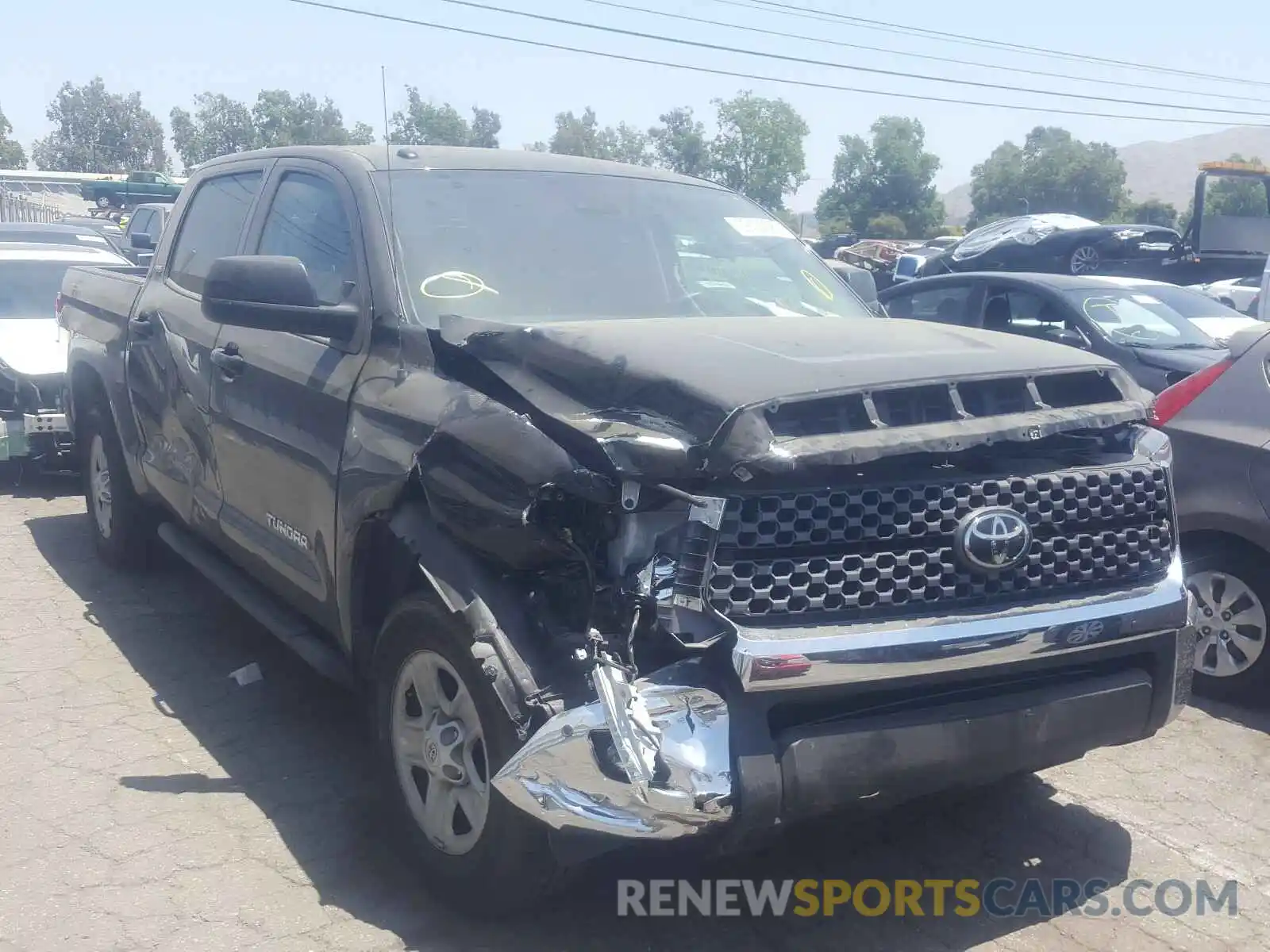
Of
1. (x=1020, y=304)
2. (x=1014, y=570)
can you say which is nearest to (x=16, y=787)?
(x=1014, y=570)

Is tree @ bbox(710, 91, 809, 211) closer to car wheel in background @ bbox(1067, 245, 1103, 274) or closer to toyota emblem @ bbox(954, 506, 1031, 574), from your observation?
car wheel in background @ bbox(1067, 245, 1103, 274)

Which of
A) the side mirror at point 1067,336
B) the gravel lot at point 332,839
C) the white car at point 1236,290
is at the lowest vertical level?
the gravel lot at point 332,839

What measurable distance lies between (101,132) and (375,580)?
3481 inches

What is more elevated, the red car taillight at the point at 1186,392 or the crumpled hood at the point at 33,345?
the red car taillight at the point at 1186,392

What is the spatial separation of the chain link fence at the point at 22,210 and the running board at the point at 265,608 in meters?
32.3

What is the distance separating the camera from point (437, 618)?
10.8 feet

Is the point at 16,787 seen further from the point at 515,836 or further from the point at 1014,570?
the point at 1014,570

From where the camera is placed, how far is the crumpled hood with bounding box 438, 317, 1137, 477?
3008 millimetres

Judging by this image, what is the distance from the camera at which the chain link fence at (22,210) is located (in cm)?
3456

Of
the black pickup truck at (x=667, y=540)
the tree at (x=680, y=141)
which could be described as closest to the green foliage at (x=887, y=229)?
the tree at (x=680, y=141)

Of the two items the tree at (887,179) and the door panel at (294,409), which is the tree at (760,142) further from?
the door panel at (294,409)

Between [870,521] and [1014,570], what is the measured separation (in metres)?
0.42

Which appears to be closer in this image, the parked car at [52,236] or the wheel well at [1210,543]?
the wheel well at [1210,543]

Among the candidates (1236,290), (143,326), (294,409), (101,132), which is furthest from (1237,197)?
(101,132)
